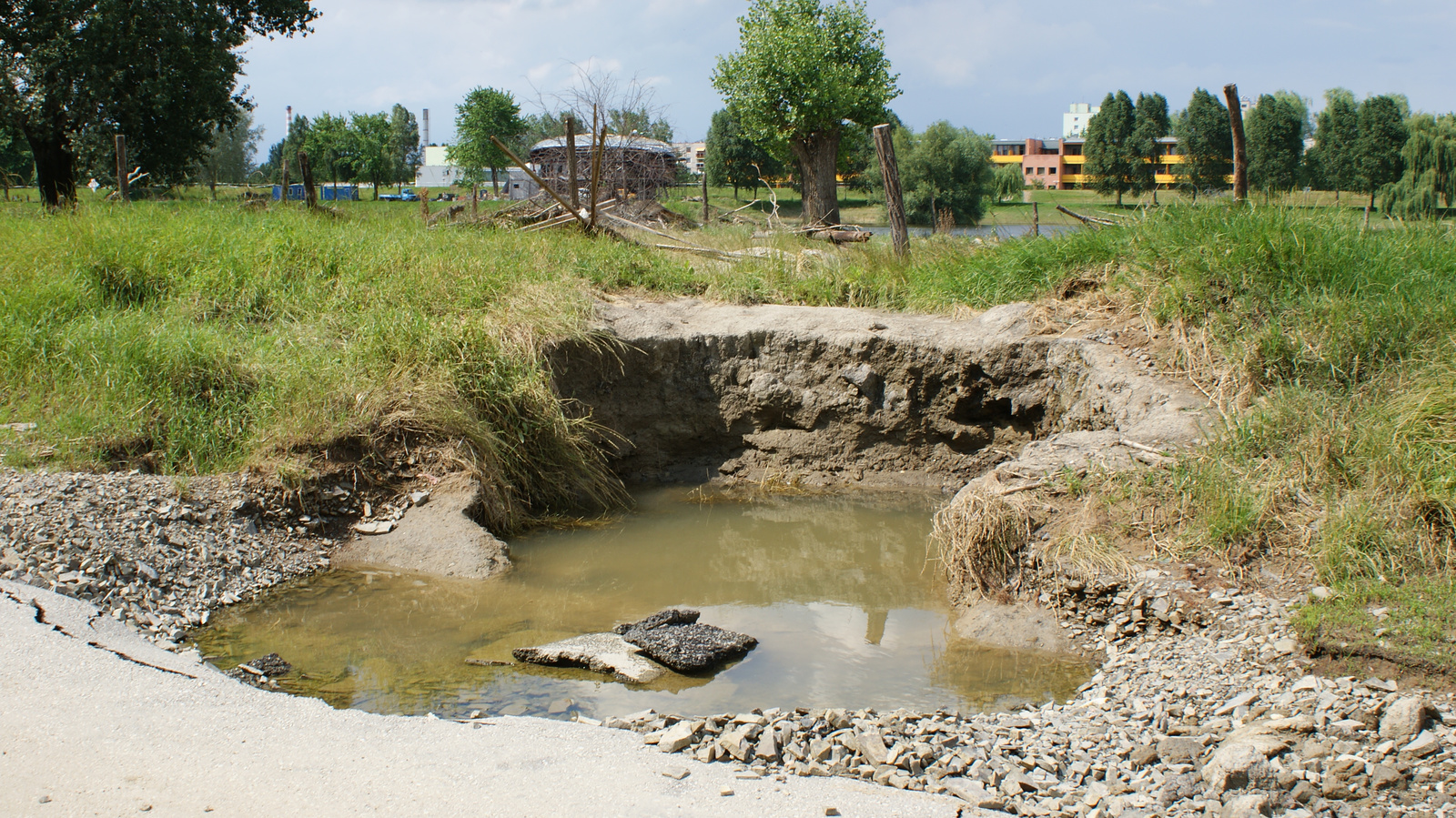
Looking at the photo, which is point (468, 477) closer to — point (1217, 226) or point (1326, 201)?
point (1217, 226)

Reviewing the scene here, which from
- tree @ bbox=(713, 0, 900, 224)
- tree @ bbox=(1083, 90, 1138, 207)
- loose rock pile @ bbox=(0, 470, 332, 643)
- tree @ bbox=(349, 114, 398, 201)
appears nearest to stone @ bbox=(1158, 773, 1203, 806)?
loose rock pile @ bbox=(0, 470, 332, 643)

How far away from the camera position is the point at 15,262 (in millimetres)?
7309

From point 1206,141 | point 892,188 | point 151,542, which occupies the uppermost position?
point 1206,141

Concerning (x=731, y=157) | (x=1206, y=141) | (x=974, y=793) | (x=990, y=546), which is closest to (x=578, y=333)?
(x=990, y=546)

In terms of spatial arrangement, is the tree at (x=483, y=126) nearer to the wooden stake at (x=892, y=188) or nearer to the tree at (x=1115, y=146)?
the tree at (x=1115, y=146)

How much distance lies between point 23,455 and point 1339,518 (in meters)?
6.86

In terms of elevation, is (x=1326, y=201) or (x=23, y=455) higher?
(x=1326, y=201)

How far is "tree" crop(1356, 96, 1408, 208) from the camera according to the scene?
27.5 m

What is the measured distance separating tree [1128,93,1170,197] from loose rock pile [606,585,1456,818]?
44166mm

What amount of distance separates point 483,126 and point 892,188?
3868 centimetres

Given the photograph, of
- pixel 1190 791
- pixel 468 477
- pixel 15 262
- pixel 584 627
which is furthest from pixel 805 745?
pixel 15 262

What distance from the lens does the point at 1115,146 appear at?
43.4m

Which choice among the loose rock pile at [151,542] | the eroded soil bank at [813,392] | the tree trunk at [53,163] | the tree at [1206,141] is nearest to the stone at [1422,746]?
the eroded soil bank at [813,392]

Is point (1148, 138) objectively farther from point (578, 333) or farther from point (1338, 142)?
point (578, 333)
